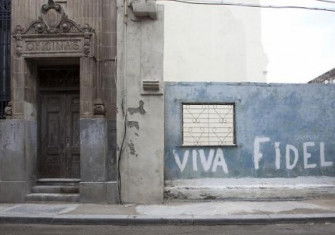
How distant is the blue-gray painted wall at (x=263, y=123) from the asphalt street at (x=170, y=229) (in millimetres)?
2720

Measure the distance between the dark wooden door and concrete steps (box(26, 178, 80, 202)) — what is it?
25 centimetres

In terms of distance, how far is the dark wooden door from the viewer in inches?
500

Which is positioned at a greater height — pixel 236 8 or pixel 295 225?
pixel 236 8

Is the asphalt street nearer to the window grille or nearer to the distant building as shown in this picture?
the window grille

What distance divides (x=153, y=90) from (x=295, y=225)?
13.7ft

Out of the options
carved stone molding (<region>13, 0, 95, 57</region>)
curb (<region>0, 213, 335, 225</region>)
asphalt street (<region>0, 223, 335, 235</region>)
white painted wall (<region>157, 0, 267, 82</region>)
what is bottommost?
asphalt street (<region>0, 223, 335, 235</region>)

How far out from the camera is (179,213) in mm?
10484

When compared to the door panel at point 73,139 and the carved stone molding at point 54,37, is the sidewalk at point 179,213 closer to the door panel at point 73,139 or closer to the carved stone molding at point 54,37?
the door panel at point 73,139

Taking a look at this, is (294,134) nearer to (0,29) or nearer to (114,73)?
(114,73)

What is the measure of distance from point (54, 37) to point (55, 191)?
3407 millimetres

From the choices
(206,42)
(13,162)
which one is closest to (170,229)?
(13,162)

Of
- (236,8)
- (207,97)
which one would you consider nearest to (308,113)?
(207,97)

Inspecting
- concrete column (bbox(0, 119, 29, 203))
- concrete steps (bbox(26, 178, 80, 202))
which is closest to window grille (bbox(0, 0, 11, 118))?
concrete column (bbox(0, 119, 29, 203))

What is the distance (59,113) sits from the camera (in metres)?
12.8
